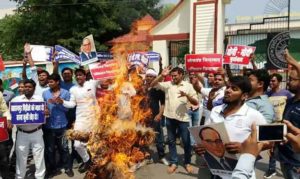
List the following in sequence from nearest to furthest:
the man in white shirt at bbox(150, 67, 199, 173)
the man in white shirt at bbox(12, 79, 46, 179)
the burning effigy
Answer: the burning effigy → the man in white shirt at bbox(12, 79, 46, 179) → the man in white shirt at bbox(150, 67, 199, 173)

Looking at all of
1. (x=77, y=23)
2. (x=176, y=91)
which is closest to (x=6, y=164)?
(x=176, y=91)

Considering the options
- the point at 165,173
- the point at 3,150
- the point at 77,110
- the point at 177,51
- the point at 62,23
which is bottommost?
the point at 165,173

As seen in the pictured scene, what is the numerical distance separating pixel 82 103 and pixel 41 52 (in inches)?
102

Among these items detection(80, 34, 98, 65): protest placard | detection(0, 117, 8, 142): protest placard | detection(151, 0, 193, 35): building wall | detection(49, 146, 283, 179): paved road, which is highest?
detection(151, 0, 193, 35): building wall

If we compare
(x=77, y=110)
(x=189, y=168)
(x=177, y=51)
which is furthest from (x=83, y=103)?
(x=177, y=51)

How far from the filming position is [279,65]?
1103cm

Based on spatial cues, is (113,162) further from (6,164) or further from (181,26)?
(181,26)

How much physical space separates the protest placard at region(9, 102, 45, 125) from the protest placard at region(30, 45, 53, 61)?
2760 mm

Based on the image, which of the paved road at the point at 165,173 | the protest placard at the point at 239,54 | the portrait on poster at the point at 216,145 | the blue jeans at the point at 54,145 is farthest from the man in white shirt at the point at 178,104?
the portrait on poster at the point at 216,145

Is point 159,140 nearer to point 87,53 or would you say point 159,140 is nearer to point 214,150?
point 87,53

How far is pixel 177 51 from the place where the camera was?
52.9 feet

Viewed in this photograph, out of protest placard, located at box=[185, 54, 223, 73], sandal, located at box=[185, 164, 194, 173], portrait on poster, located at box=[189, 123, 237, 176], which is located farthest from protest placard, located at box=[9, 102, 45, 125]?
portrait on poster, located at box=[189, 123, 237, 176]

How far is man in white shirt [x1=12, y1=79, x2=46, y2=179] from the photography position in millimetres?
5914

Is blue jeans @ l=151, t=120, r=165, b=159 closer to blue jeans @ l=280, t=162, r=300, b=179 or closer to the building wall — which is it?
blue jeans @ l=280, t=162, r=300, b=179
